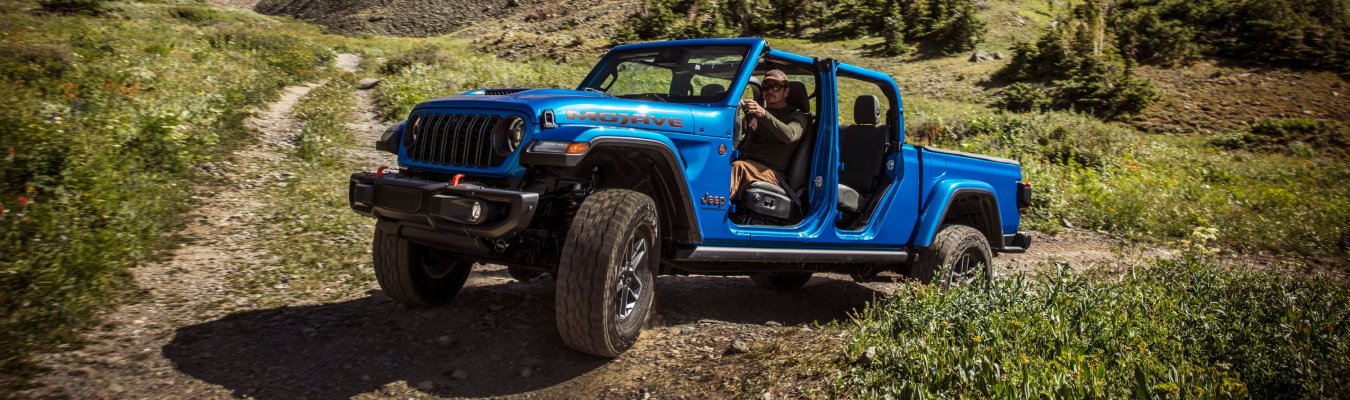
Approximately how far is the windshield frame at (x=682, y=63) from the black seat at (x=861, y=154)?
1226 mm

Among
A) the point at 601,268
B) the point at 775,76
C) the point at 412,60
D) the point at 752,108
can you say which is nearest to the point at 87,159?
the point at 601,268

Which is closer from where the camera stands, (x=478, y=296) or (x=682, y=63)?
(x=682, y=63)

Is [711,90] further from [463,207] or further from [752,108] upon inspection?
[463,207]

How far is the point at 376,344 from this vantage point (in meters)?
4.66

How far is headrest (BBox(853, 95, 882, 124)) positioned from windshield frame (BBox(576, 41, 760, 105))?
1185mm

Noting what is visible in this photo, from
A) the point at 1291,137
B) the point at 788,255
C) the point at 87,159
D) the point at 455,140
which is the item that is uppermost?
the point at 455,140

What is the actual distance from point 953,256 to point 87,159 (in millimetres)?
6844

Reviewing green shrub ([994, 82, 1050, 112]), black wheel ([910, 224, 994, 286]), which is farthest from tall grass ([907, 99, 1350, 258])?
black wheel ([910, 224, 994, 286])

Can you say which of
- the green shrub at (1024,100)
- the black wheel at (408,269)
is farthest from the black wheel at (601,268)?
the green shrub at (1024,100)

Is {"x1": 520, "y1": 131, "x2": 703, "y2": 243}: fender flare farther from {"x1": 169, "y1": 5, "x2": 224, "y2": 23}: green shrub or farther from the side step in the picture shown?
{"x1": 169, "y1": 5, "x2": 224, "y2": 23}: green shrub

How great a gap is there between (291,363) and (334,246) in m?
2.89

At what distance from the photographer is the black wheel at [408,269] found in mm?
4895

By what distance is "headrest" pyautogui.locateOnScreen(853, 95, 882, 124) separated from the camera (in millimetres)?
5891

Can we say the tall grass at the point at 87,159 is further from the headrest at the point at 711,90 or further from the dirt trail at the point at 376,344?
the headrest at the point at 711,90
